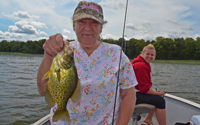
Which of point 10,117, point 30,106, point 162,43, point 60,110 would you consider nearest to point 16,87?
point 30,106

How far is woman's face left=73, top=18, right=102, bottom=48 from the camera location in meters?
1.65

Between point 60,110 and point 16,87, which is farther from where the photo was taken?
point 16,87

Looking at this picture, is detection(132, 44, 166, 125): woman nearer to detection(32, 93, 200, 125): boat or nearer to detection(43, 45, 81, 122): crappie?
detection(32, 93, 200, 125): boat

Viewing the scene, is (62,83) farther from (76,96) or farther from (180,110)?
(180,110)

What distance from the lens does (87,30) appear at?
5.42ft

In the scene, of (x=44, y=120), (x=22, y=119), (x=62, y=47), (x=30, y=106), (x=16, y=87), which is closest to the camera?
(x=62, y=47)

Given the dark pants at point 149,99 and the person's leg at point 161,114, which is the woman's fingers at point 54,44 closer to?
the dark pants at point 149,99

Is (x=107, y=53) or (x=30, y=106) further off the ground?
(x=107, y=53)

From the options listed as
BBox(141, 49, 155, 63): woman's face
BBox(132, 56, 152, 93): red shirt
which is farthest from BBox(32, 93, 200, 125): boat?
BBox(141, 49, 155, 63): woman's face

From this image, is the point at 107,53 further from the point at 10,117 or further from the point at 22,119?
the point at 10,117

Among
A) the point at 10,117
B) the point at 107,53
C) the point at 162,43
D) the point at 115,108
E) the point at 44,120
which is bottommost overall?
the point at 10,117

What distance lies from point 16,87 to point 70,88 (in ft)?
53.8

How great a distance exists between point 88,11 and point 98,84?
2.44 feet

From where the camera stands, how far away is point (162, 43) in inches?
2409
